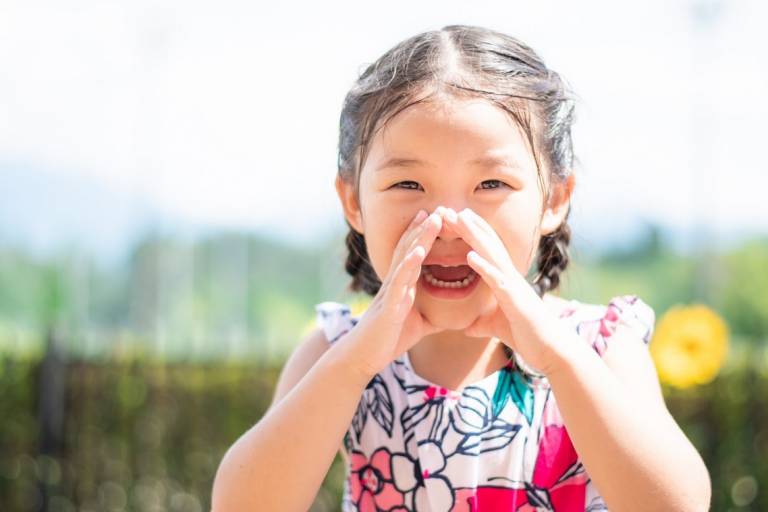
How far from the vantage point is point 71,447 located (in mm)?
5961

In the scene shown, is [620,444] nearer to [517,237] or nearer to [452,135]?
[517,237]

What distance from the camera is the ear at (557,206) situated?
2.22 meters

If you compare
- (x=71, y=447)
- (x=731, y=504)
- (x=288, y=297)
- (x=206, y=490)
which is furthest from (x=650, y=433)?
(x=288, y=297)

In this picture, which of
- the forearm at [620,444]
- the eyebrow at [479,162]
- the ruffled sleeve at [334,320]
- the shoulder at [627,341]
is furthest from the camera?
the ruffled sleeve at [334,320]

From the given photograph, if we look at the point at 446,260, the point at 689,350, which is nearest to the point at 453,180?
the point at 446,260

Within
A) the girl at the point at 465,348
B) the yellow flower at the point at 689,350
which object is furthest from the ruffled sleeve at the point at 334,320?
the yellow flower at the point at 689,350

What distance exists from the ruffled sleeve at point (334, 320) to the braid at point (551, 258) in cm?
47

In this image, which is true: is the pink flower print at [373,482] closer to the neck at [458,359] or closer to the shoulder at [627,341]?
the neck at [458,359]

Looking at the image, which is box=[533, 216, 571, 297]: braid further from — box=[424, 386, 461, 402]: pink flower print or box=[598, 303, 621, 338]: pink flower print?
box=[424, 386, 461, 402]: pink flower print

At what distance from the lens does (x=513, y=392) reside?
226 cm

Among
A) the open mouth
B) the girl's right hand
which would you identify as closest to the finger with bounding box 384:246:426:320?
the girl's right hand

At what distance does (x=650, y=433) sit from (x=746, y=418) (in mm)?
3424

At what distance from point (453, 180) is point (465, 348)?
20.2 inches

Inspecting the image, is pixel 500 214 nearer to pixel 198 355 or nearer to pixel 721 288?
pixel 198 355
